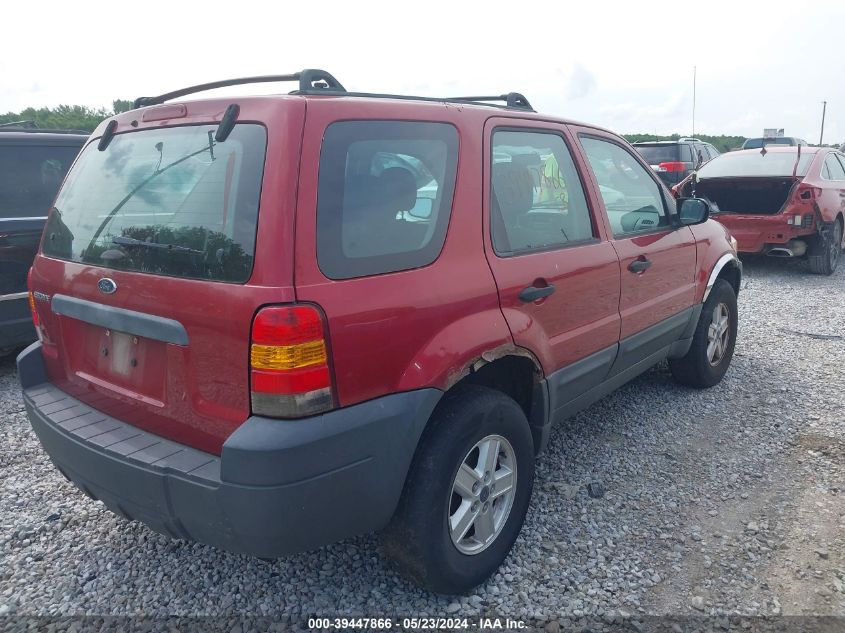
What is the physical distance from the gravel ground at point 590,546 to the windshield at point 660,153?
10.6 metres

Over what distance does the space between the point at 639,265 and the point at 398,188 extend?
5.74 ft

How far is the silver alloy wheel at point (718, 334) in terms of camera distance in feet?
15.0

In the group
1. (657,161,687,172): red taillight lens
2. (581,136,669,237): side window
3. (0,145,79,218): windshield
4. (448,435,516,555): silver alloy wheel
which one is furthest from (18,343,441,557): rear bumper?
(657,161,687,172): red taillight lens

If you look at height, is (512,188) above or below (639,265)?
above

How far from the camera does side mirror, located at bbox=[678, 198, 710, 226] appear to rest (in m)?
3.95

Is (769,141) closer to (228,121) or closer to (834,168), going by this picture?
(834,168)

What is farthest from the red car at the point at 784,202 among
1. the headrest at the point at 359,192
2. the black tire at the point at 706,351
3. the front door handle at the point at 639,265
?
the headrest at the point at 359,192

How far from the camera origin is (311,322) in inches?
76.5

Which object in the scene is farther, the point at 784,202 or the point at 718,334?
the point at 784,202

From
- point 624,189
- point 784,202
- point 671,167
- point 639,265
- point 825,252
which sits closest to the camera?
point 639,265

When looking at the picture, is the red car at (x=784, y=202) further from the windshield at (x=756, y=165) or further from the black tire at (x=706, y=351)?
the black tire at (x=706, y=351)

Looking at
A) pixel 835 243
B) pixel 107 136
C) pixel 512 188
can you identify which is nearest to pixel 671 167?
pixel 835 243

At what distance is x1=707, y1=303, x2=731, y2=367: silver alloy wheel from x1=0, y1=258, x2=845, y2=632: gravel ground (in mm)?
540

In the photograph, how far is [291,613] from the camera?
2465 mm
